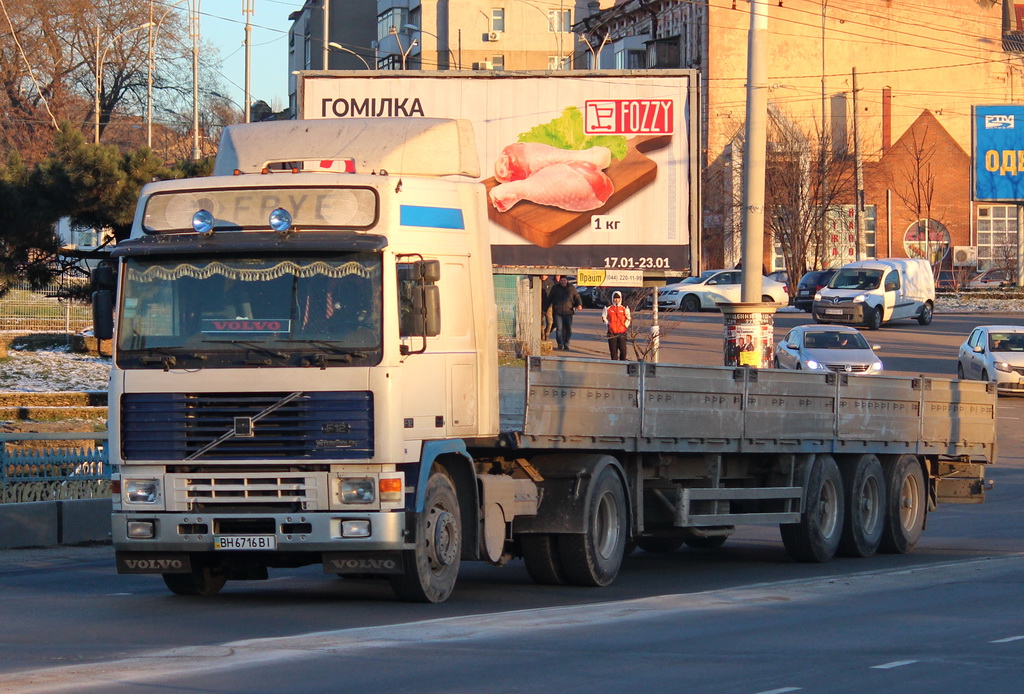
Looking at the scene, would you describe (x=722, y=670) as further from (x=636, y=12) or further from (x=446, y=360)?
(x=636, y=12)

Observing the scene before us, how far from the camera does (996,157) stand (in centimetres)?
6350

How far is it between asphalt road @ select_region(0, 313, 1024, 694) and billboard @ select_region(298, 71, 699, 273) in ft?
46.1

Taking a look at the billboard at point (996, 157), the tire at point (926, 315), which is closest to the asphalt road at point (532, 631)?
the tire at point (926, 315)

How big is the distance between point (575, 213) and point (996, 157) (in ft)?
133

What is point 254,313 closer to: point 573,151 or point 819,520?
point 819,520

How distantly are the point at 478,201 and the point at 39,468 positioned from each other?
669 centimetres

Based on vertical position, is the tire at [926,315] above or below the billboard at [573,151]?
below

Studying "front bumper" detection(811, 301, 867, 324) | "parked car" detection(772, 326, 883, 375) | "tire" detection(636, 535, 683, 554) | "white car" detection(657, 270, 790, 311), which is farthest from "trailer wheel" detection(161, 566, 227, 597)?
"white car" detection(657, 270, 790, 311)

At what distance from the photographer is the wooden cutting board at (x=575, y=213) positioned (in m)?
28.3

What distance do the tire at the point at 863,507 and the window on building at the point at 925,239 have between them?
63159mm

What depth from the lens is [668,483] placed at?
44.2ft

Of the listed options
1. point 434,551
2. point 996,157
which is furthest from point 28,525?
point 996,157

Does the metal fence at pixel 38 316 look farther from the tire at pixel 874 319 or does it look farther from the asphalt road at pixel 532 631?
the asphalt road at pixel 532 631

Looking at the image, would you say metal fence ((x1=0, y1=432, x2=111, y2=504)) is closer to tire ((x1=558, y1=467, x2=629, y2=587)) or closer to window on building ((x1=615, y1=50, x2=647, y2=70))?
tire ((x1=558, y1=467, x2=629, y2=587))
